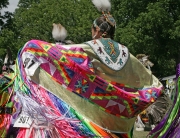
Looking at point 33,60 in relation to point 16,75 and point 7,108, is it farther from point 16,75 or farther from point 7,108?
point 7,108

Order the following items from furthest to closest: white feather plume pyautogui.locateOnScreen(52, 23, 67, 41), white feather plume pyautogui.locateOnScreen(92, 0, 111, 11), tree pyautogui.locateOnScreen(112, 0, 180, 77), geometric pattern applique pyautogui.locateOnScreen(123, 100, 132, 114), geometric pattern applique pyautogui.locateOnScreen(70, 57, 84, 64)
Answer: tree pyautogui.locateOnScreen(112, 0, 180, 77) → white feather plume pyautogui.locateOnScreen(52, 23, 67, 41) → white feather plume pyautogui.locateOnScreen(92, 0, 111, 11) → geometric pattern applique pyautogui.locateOnScreen(123, 100, 132, 114) → geometric pattern applique pyautogui.locateOnScreen(70, 57, 84, 64)

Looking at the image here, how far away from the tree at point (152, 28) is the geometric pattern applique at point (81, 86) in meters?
14.9

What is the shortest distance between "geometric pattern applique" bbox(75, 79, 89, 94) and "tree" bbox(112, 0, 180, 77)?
49.0ft

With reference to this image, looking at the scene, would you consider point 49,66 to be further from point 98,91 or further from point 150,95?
point 150,95

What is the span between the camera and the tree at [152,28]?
57.7 feet

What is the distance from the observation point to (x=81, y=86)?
110 inches

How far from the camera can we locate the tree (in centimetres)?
1759

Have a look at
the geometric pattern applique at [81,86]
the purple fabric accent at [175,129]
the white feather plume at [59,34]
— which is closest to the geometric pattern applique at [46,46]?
the geometric pattern applique at [81,86]

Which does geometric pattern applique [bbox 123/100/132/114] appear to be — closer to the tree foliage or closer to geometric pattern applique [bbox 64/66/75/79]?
geometric pattern applique [bbox 64/66/75/79]

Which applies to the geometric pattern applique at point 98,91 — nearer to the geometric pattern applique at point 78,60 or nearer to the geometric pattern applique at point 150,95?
the geometric pattern applique at point 78,60

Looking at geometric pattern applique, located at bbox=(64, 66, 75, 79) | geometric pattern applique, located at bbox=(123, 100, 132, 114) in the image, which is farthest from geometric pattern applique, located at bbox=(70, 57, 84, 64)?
geometric pattern applique, located at bbox=(123, 100, 132, 114)

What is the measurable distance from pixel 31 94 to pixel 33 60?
0.22m

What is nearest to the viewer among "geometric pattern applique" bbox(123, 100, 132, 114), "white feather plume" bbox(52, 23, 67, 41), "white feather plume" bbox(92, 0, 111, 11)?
"geometric pattern applique" bbox(123, 100, 132, 114)

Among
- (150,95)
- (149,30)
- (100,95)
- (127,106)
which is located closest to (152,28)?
(149,30)
